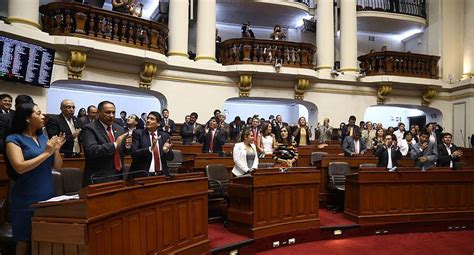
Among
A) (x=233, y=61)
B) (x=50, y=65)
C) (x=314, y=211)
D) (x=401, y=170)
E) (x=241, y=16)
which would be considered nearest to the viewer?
(x=314, y=211)

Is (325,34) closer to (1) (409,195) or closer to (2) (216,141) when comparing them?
(2) (216,141)

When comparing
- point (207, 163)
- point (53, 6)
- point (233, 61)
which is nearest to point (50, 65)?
point (53, 6)

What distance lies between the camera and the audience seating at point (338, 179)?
5605 mm

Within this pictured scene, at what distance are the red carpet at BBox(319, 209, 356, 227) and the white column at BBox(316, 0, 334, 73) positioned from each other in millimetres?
4915

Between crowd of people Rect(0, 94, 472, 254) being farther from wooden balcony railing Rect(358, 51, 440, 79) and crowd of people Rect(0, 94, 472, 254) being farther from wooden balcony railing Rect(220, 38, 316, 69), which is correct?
wooden balcony railing Rect(358, 51, 440, 79)

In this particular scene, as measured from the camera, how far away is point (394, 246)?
14.1 feet

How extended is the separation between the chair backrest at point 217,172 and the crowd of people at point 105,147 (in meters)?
0.35

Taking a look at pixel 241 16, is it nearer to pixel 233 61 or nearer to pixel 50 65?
pixel 233 61

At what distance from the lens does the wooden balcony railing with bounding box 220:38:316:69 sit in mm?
8672

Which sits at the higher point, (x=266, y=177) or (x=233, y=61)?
(x=233, y=61)

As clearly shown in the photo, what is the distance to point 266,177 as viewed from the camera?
420 cm

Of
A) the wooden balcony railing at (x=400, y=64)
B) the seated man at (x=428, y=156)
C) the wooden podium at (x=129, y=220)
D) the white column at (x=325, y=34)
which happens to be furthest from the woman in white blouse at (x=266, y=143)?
the wooden balcony railing at (x=400, y=64)

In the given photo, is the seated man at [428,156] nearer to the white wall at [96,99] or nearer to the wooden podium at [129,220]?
the wooden podium at [129,220]

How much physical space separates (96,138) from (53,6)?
468 cm
